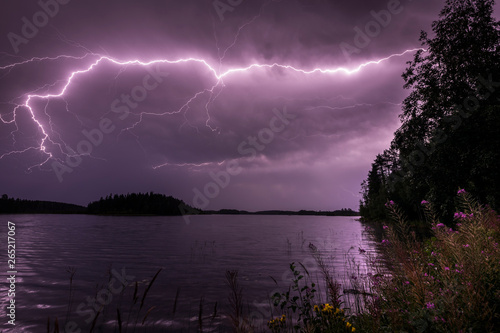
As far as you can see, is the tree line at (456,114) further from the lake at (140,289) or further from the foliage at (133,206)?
the foliage at (133,206)

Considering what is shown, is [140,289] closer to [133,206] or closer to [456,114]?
[456,114]

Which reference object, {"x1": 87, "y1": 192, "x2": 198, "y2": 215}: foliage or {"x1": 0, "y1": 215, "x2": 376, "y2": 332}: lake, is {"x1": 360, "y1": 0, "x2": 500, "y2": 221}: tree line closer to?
{"x1": 0, "y1": 215, "x2": 376, "y2": 332}: lake

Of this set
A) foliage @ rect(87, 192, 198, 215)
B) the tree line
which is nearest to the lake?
the tree line

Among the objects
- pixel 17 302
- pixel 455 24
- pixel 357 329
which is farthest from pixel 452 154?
pixel 17 302

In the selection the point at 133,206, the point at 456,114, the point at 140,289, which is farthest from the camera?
the point at 133,206

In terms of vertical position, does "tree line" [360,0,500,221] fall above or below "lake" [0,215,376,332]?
above

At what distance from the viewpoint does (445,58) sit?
17.5 meters

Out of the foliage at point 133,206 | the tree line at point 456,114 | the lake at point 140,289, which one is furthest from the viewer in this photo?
the foliage at point 133,206

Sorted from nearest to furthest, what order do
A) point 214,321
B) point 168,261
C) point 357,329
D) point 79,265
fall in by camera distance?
point 357,329 < point 214,321 < point 79,265 < point 168,261

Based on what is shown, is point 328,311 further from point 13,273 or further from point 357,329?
point 13,273

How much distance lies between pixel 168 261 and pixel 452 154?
18.5 meters

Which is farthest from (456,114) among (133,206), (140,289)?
(133,206)

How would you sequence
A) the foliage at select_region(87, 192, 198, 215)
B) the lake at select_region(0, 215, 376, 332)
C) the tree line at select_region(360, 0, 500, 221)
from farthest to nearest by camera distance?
the foliage at select_region(87, 192, 198, 215) < the tree line at select_region(360, 0, 500, 221) < the lake at select_region(0, 215, 376, 332)

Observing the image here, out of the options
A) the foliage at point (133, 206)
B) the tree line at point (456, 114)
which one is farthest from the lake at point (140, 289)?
the foliage at point (133, 206)
